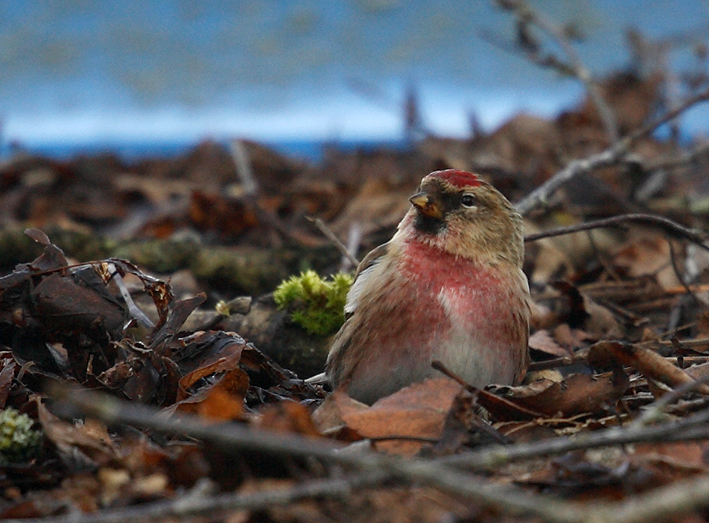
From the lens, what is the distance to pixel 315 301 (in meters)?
3.15

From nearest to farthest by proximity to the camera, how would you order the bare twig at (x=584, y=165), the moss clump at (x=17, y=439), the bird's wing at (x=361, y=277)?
the moss clump at (x=17, y=439), the bird's wing at (x=361, y=277), the bare twig at (x=584, y=165)

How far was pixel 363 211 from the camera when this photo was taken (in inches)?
206

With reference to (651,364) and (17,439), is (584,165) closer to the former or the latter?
(651,364)

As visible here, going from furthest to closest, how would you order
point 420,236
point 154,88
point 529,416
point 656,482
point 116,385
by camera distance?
point 154,88 < point 420,236 < point 116,385 < point 529,416 < point 656,482

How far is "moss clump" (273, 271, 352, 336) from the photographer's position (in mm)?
3111

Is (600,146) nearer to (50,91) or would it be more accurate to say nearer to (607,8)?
(607,8)

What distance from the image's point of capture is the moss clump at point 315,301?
311cm

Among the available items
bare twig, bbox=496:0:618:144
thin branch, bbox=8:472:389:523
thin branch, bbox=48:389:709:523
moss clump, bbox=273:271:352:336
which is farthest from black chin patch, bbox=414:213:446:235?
bare twig, bbox=496:0:618:144

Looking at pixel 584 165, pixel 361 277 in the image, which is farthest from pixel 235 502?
pixel 584 165

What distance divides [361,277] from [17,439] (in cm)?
127

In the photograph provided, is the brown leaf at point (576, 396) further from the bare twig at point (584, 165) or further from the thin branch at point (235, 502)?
the bare twig at point (584, 165)

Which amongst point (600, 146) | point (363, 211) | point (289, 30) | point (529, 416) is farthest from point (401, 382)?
point (289, 30)

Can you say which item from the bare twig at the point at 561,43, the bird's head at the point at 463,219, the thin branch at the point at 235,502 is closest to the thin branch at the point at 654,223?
the bird's head at the point at 463,219

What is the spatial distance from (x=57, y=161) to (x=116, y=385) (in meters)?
5.28
